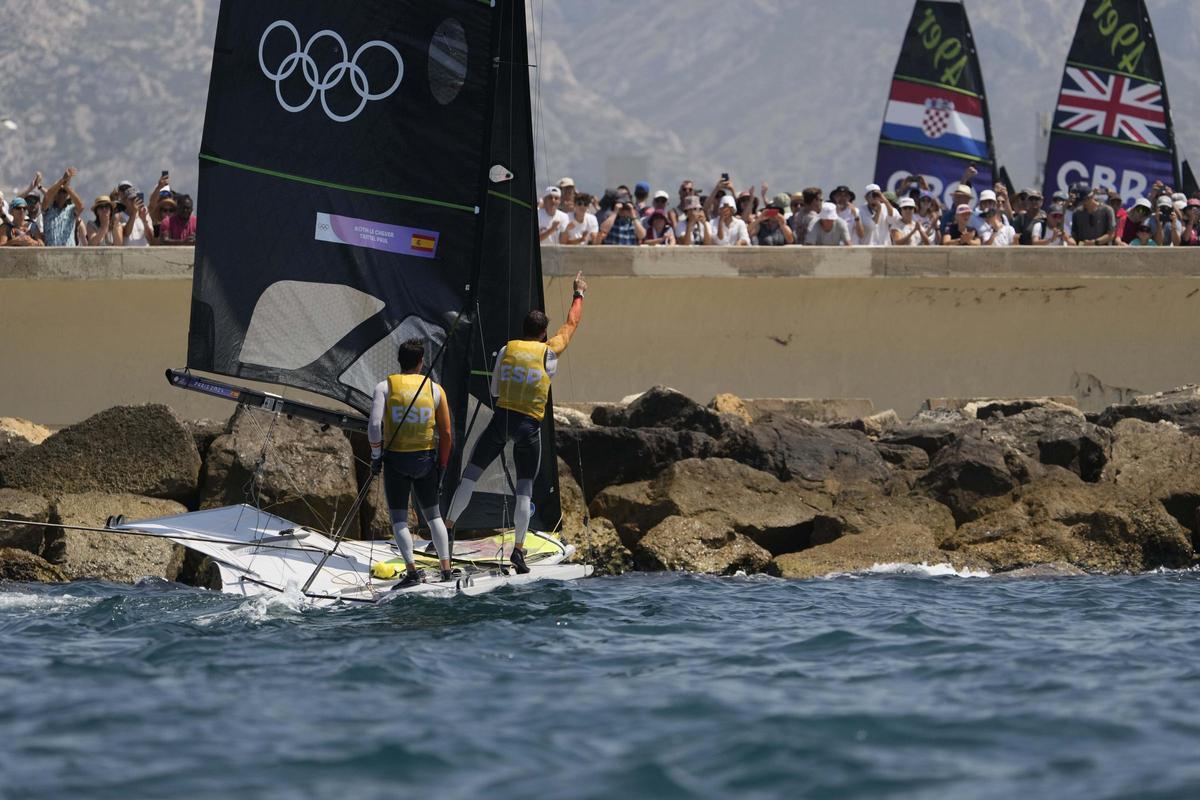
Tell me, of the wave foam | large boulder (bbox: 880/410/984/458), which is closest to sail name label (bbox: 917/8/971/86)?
large boulder (bbox: 880/410/984/458)

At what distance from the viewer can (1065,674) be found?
9250mm

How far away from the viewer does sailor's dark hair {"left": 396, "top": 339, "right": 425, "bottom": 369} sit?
11.0 metres

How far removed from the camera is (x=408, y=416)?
434 inches

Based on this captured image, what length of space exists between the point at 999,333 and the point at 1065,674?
359 inches

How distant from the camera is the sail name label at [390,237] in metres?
11.8

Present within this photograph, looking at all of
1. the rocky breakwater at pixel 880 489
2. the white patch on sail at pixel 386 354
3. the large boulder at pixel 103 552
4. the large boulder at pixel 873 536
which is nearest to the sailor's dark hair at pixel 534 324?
the white patch on sail at pixel 386 354

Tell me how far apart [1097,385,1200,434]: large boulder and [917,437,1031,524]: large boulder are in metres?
2.43

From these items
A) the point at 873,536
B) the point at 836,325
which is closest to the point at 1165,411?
the point at 836,325

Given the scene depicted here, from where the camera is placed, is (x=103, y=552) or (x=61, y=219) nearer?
(x=103, y=552)

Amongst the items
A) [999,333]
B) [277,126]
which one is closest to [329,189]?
[277,126]

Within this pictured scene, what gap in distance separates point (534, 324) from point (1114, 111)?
49.0 ft

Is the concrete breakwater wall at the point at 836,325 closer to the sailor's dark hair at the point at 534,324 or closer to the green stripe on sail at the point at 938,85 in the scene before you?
the sailor's dark hair at the point at 534,324

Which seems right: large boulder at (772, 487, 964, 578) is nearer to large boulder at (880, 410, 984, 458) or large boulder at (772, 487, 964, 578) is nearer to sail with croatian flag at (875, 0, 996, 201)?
large boulder at (880, 410, 984, 458)

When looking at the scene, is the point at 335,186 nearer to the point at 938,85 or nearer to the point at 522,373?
the point at 522,373
